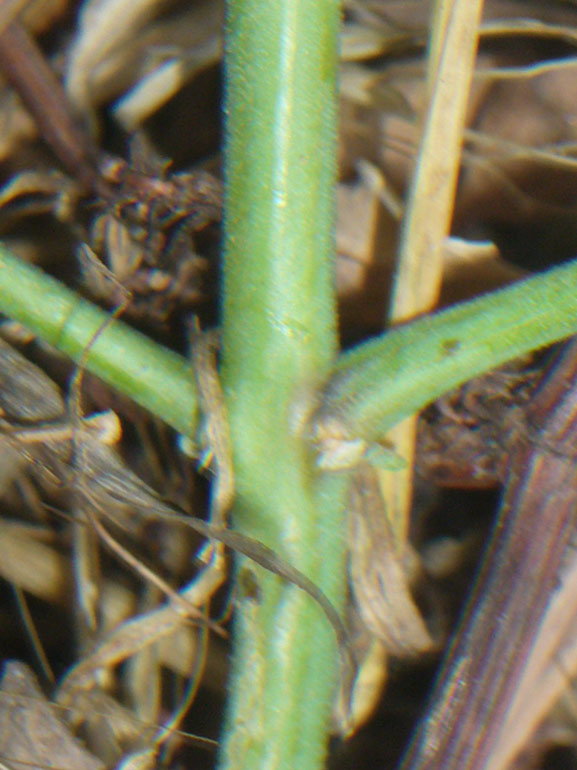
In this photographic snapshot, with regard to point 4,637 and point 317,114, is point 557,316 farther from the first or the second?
point 4,637

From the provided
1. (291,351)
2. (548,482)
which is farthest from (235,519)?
(548,482)

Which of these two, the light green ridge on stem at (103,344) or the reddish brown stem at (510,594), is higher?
the light green ridge on stem at (103,344)

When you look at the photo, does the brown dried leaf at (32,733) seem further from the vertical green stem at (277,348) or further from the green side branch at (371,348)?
the green side branch at (371,348)

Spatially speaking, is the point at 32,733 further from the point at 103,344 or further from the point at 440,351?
the point at 440,351

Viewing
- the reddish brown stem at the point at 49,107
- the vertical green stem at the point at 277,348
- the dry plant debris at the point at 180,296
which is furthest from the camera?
the reddish brown stem at the point at 49,107

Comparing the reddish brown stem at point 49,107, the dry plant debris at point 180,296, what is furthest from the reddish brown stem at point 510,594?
the reddish brown stem at point 49,107

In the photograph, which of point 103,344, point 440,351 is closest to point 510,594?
point 440,351
